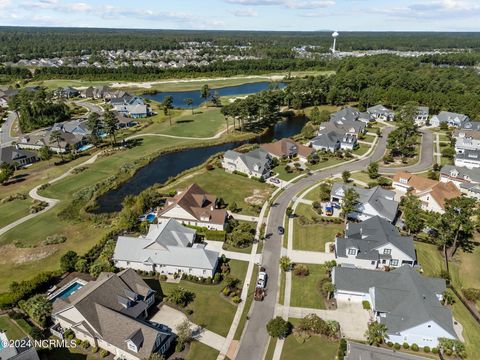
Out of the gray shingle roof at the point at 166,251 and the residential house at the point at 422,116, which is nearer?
the gray shingle roof at the point at 166,251

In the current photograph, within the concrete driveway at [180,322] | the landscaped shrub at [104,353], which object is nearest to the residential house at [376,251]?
the concrete driveway at [180,322]

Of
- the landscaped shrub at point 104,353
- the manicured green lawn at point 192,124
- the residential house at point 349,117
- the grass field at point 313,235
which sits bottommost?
the landscaped shrub at point 104,353

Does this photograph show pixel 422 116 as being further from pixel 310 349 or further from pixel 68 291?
pixel 68 291

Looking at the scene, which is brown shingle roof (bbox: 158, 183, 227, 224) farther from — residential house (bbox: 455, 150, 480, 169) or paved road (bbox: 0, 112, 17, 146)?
paved road (bbox: 0, 112, 17, 146)

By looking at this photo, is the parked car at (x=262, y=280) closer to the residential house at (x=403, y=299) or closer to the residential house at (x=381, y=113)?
the residential house at (x=403, y=299)

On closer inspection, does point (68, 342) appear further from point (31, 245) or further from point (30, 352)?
point (31, 245)

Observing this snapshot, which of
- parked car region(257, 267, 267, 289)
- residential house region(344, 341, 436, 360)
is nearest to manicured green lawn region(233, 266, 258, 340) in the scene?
parked car region(257, 267, 267, 289)

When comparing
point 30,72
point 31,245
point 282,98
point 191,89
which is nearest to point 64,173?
point 31,245

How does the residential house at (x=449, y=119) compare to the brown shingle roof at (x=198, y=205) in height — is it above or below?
above
